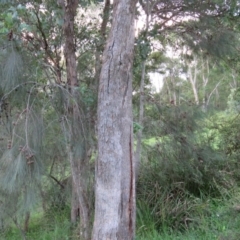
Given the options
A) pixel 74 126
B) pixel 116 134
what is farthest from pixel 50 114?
pixel 116 134

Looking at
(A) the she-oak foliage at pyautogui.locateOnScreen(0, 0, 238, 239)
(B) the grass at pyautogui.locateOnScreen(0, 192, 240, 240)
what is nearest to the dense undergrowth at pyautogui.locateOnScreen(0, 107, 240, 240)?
(B) the grass at pyautogui.locateOnScreen(0, 192, 240, 240)

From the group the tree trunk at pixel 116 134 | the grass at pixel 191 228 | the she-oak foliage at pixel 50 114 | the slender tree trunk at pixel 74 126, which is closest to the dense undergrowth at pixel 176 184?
the grass at pixel 191 228

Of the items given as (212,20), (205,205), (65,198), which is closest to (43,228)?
(65,198)

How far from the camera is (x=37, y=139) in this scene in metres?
2.87

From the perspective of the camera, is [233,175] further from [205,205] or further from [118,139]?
[118,139]

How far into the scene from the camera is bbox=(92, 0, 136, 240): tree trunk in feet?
9.49

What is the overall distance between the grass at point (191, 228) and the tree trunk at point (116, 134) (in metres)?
1.15

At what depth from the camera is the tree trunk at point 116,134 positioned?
9.49 feet

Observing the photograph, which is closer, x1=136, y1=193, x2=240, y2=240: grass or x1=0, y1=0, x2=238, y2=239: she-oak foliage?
x1=0, y1=0, x2=238, y2=239: she-oak foliage

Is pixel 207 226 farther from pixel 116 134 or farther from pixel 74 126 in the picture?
pixel 74 126

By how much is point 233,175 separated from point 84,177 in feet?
8.75

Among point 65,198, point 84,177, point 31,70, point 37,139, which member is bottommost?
point 65,198

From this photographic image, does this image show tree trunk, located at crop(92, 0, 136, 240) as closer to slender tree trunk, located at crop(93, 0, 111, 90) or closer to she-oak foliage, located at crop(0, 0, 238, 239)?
she-oak foliage, located at crop(0, 0, 238, 239)

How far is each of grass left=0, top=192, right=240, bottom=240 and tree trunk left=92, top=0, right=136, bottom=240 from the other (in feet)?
3.78
